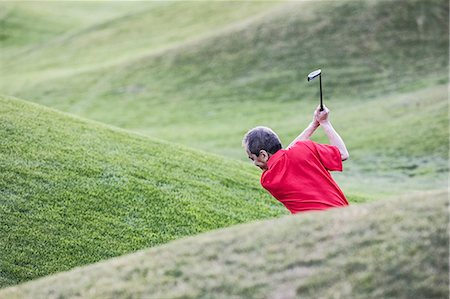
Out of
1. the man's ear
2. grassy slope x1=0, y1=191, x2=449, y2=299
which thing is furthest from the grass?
the man's ear

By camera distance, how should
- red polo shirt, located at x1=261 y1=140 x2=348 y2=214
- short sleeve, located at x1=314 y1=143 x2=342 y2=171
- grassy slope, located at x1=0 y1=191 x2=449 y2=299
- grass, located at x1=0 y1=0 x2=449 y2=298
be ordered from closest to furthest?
grassy slope, located at x1=0 y1=191 x2=449 y2=299 < grass, located at x1=0 y1=0 x2=449 y2=298 < red polo shirt, located at x1=261 y1=140 x2=348 y2=214 < short sleeve, located at x1=314 y1=143 x2=342 y2=171

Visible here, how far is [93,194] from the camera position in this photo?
12.2m

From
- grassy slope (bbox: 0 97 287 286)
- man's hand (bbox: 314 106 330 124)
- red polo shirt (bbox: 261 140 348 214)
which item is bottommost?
grassy slope (bbox: 0 97 287 286)

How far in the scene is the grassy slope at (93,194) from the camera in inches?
Result: 410

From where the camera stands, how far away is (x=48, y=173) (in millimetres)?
12609

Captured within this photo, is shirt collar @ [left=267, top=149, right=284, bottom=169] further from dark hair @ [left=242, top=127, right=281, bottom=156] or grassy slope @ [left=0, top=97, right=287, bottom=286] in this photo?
grassy slope @ [left=0, top=97, right=287, bottom=286]

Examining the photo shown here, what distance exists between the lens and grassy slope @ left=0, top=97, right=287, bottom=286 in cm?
1041

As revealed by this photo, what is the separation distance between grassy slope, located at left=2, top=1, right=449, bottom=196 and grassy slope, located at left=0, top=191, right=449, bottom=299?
72.2 ft

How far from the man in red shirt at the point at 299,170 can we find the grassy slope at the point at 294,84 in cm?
2031

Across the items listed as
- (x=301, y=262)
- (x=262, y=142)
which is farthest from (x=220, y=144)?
(x=301, y=262)

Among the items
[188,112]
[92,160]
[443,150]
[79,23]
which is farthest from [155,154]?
[79,23]

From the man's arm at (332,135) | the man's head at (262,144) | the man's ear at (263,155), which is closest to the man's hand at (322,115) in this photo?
the man's arm at (332,135)

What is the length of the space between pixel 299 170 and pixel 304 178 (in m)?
0.11

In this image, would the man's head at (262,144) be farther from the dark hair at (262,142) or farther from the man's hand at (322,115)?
the man's hand at (322,115)
